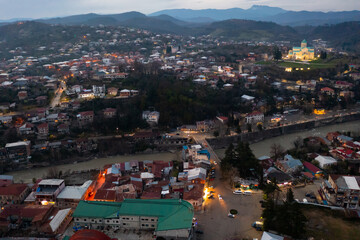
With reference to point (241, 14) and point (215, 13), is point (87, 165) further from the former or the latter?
point (215, 13)

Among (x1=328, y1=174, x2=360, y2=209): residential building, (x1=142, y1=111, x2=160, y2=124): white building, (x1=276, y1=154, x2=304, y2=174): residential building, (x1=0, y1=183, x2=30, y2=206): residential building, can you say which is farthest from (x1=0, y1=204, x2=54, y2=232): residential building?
(x1=328, y1=174, x2=360, y2=209): residential building

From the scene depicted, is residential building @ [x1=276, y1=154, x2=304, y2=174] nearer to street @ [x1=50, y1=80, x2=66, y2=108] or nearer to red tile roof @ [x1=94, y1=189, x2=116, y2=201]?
red tile roof @ [x1=94, y1=189, x2=116, y2=201]

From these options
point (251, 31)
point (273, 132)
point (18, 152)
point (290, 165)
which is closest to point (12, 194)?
point (18, 152)

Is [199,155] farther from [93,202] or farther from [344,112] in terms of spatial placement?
[344,112]

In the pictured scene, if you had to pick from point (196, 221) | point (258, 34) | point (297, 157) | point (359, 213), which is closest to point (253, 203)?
point (196, 221)

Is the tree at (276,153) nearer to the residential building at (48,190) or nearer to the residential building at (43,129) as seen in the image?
the residential building at (48,190)

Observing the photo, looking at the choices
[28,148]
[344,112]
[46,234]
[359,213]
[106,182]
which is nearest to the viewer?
[46,234]
